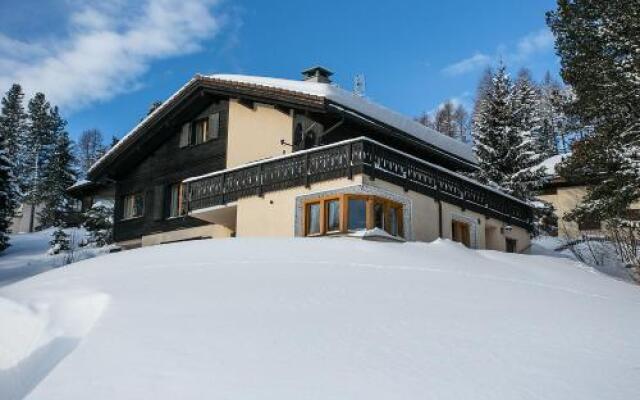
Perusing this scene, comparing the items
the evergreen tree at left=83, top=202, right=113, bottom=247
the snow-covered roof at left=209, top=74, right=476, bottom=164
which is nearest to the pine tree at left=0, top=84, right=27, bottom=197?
the evergreen tree at left=83, top=202, right=113, bottom=247

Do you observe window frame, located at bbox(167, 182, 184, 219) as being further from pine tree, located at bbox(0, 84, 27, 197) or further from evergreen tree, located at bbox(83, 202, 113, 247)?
pine tree, located at bbox(0, 84, 27, 197)

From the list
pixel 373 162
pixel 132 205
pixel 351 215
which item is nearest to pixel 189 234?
pixel 132 205

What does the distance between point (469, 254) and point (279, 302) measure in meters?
7.35

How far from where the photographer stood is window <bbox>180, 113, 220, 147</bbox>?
25312 mm

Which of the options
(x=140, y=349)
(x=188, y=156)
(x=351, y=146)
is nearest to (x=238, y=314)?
(x=140, y=349)

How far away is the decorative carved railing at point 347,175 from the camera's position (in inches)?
708

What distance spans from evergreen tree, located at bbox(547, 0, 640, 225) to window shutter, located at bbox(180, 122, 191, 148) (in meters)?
14.0

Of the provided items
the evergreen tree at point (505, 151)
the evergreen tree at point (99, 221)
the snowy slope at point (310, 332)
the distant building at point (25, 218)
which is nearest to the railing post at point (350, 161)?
the snowy slope at point (310, 332)

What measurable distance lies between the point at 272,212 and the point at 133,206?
12.0 metres

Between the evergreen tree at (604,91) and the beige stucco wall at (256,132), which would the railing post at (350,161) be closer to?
the beige stucco wall at (256,132)

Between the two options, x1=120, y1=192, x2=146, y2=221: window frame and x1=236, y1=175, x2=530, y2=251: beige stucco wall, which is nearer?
A: x1=236, y1=175, x2=530, y2=251: beige stucco wall

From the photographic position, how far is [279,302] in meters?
9.49

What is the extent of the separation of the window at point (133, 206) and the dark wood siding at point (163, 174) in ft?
0.71

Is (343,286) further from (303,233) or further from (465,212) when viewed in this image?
(465,212)
